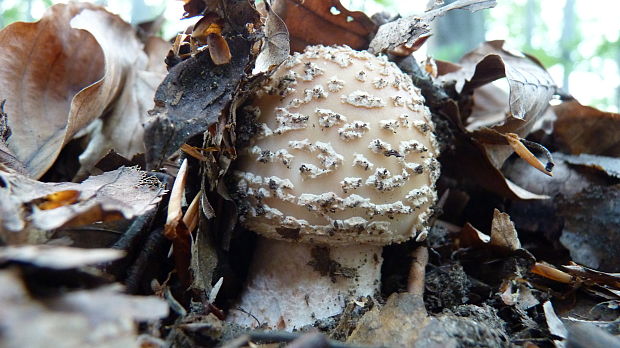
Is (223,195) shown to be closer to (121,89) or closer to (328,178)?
(328,178)

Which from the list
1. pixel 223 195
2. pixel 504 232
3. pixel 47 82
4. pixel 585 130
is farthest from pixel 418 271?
pixel 47 82

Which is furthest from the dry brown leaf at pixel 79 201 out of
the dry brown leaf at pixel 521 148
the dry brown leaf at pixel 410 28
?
the dry brown leaf at pixel 521 148

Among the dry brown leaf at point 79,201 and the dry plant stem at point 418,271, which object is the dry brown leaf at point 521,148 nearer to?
the dry plant stem at point 418,271

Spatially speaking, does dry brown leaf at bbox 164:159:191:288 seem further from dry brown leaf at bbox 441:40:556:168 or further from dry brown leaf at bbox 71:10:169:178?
dry brown leaf at bbox 441:40:556:168

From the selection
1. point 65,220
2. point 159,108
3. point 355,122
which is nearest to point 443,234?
point 355,122

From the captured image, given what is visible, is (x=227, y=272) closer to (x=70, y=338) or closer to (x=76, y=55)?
(x=70, y=338)

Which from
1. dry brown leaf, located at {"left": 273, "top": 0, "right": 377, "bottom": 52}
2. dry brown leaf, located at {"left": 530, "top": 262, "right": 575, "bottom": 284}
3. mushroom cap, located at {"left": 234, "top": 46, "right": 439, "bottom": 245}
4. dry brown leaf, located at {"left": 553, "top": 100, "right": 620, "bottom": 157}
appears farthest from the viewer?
dry brown leaf, located at {"left": 553, "top": 100, "right": 620, "bottom": 157}

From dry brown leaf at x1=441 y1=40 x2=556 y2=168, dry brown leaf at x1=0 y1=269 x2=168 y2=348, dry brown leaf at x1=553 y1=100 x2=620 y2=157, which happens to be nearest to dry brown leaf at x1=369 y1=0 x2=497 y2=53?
dry brown leaf at x1=441 y1=40 x2=556 y2=168
